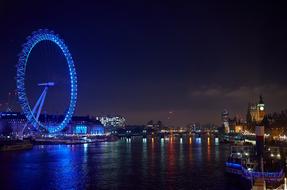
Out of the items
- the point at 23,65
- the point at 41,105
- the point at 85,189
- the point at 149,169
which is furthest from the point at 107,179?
the point at 41,105

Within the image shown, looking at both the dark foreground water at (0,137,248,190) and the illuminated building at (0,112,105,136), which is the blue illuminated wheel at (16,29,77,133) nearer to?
the dark foreground water at (0,137,248,190)

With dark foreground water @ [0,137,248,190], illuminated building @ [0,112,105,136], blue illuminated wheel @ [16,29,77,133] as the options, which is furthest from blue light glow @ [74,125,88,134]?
dark foreground water @ [0,137,248,190]

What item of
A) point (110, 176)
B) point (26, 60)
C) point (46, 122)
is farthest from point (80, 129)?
point (110, 176)

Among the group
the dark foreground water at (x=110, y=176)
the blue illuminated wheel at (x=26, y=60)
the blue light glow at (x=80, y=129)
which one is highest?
the blue illuminated wheel at (x=26, y=60)

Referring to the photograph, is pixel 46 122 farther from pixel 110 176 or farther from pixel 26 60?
pixel 110 176

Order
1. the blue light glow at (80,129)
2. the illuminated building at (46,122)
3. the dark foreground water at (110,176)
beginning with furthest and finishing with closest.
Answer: the blue light glow at (80,129) < the illuminated building at (46,122) < the dark foreground water at (110,176)

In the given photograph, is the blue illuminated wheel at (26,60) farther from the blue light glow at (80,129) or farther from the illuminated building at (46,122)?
the blue light glow at (80,129)

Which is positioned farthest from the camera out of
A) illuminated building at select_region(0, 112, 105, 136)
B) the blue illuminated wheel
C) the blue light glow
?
the blue light glow

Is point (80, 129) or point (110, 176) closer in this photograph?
point (110, 176)

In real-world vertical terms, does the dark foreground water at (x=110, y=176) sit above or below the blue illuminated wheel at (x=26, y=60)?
below

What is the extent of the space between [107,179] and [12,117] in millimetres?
105810

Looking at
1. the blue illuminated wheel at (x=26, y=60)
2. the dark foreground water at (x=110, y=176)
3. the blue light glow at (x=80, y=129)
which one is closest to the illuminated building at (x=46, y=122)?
the blue light glow at (x=80, y=129)

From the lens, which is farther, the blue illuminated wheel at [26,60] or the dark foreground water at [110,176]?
Answer: the blue illuminated wheel at [26,60]

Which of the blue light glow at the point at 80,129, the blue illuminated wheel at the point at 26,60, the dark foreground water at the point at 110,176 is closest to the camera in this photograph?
the dark foreground water at the point at 110,176
